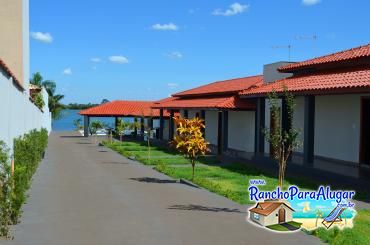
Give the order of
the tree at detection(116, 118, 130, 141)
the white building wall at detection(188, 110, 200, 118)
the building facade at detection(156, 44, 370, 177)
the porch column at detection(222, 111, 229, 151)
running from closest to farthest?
the building facade at detection(156, 44, 370, 177)
the porch column at detection(222, 111, 229, 151)
the white building wall at detection(188, 110, 200, 118)
the tree at detection(116, 118, 130, 141)

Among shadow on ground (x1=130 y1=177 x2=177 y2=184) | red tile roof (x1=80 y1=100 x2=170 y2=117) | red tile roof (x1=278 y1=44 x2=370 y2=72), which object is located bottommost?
shadow on ground (x1=130 y1=177 x2=177 y2=184)

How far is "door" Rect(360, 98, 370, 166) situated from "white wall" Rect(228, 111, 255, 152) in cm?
936

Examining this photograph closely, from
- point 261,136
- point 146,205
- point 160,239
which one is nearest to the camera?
point 160,239

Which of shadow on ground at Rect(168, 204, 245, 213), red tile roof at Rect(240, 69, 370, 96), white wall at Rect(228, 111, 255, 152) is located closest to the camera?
shadow on ground at Rect(168, 204, 245, 213)

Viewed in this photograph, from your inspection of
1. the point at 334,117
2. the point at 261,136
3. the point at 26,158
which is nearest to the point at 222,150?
the point at 261,136

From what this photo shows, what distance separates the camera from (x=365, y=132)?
18.7 meters

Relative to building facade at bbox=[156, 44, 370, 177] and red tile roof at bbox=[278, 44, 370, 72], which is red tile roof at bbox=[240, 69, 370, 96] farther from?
red tile roof at bbox=[278, 44, 370, 72]

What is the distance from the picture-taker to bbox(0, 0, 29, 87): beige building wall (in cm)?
2480

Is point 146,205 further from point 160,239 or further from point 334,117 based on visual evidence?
point 334,117

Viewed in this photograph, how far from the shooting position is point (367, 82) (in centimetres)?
1500

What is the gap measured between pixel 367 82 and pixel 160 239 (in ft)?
29.5

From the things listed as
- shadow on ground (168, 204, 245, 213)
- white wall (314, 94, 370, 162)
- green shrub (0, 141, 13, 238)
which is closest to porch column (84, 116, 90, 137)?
white wall (314, 94, 370, 162)

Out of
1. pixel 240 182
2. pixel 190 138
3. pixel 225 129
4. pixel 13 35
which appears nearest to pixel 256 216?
pixel 240 182

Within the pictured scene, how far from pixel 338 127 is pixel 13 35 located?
1561 cm
